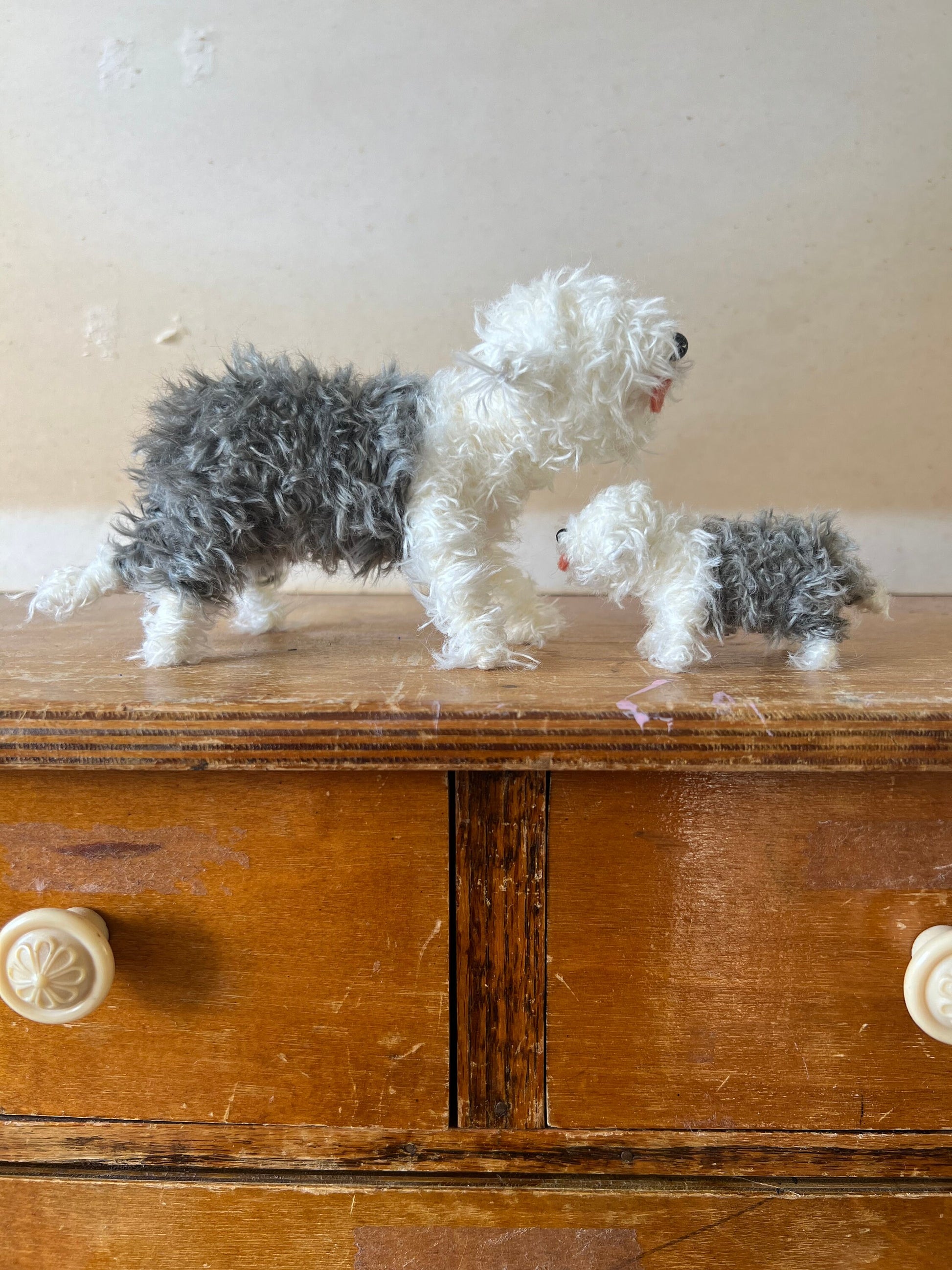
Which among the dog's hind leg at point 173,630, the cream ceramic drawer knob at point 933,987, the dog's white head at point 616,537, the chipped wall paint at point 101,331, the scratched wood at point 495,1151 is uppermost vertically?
the chipped wall paint at point 101,331

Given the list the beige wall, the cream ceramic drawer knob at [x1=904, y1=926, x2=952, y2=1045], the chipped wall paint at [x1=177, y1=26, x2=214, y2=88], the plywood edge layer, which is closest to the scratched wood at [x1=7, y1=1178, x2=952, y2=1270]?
the cream ceramic drawer knob at [x1=904, y1=926, x2=952, y2=1045]

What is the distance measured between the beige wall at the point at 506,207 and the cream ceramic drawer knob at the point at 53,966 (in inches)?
24.9

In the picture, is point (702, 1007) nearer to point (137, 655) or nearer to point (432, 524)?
point (432, 524)

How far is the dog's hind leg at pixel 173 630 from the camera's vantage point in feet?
1.77

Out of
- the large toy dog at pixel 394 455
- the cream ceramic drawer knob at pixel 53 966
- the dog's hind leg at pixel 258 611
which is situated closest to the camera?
the cream ceramic drawer knob at pixel 53 966

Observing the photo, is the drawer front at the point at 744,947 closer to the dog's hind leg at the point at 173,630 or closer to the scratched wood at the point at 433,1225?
the scratched wood at the point at 433,1225

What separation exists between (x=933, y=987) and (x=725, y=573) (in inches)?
9.9

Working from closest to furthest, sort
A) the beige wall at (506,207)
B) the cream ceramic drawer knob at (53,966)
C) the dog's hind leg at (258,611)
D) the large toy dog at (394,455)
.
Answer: the cream ceramic drawer knob at (53,966), the large toy dog at (394,455), the dog's hind leg at (258,611), the beige wall at (506,207)

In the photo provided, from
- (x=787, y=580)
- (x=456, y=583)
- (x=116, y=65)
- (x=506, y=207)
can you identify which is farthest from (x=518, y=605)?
(x=116, y=65)

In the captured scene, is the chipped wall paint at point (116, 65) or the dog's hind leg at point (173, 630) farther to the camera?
the chipped wall paint at point (116, 65)

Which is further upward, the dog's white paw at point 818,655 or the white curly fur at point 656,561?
the white curly fur at point 656,561

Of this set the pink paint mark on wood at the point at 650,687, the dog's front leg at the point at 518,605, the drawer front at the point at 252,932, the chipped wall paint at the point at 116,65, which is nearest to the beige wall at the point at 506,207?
the chipped wall paint at the point at 116,65

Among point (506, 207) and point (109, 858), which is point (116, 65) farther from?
point (109, 858)

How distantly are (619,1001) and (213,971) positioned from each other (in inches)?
8.9
